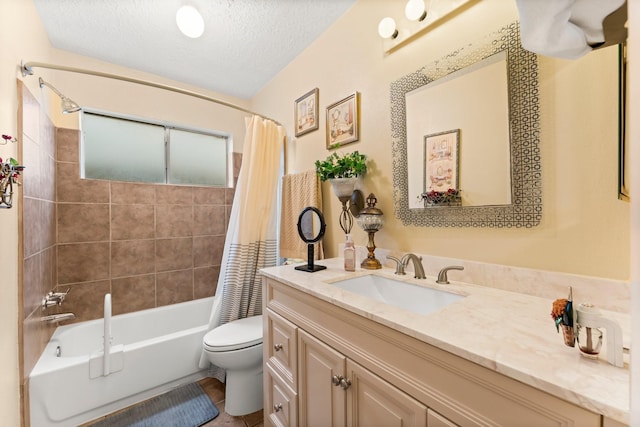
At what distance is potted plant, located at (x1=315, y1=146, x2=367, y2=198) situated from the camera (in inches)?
57.8

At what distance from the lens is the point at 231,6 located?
5.02ft

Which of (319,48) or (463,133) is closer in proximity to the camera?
(463,133)

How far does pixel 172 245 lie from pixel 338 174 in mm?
1791

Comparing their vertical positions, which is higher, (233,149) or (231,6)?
(231,6)

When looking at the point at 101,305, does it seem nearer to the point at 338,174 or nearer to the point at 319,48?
the point at 338,174

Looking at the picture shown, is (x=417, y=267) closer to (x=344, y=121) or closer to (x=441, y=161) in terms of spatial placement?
(x=441, y=161)

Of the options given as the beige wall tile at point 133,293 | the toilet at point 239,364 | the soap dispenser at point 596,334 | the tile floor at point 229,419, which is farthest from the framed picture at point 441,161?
the beige wall tile at point 133,293

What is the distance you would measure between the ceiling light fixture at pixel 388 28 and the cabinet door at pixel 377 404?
1527mm

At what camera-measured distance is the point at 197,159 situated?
2.59 meters

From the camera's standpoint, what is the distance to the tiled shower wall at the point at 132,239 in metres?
1.92

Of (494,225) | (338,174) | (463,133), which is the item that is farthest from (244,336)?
(463,133)

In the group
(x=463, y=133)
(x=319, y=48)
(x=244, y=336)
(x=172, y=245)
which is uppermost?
(x=319, y=48)

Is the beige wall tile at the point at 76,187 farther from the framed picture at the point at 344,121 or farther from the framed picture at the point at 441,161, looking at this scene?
the framed picture at the point at 441,161

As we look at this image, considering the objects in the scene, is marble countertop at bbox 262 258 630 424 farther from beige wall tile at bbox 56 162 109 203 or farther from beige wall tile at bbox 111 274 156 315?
beige wall tile at bbox 56 162 109 203
